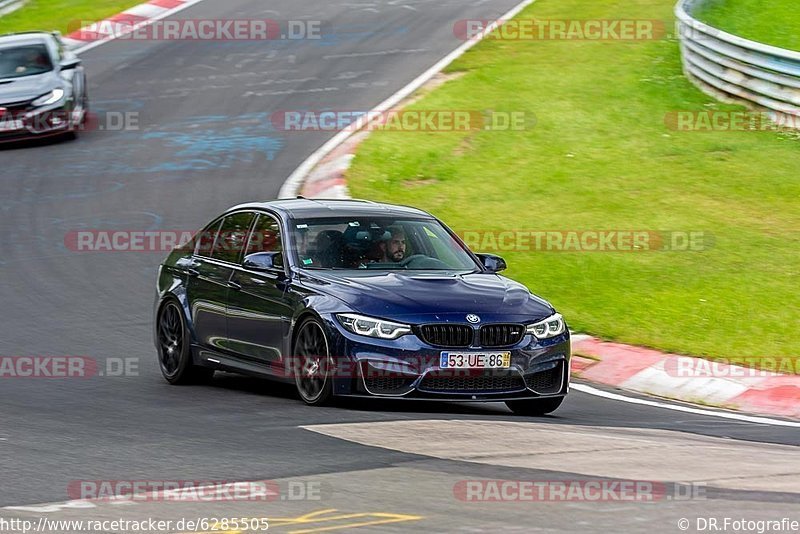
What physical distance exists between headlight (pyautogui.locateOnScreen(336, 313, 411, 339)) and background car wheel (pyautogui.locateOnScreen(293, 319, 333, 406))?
22cm

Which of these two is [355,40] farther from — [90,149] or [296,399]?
[296,399]

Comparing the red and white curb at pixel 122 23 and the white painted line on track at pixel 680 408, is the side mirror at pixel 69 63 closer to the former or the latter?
the red and white curb at pixel 122 23

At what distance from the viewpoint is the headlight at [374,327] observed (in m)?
9.97

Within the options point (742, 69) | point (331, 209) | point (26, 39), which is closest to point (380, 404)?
point (331, 209)

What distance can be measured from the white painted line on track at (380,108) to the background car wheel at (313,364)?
27.9 ft

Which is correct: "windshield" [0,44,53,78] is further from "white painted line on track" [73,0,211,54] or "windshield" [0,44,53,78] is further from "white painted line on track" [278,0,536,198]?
"white painted line on track" [73,0,211,54]

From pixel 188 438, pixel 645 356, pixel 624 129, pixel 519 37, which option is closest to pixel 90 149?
pixel 624 129

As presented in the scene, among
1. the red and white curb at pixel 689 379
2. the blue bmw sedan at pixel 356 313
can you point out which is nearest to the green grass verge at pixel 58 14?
the blue bmw sedan at pixel 356 313

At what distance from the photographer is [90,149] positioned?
2308 centimetres

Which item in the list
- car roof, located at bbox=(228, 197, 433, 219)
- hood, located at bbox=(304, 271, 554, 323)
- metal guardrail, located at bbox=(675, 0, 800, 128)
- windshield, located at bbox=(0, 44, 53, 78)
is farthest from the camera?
windshield, located at bbox=(0, 44, 53, 78)

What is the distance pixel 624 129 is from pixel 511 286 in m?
12.7

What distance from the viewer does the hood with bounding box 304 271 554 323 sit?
1005cm

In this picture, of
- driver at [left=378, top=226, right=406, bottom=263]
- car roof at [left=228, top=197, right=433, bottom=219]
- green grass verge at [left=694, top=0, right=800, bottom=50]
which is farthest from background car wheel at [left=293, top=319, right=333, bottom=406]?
green grass verge at [left=694, top=0, right=800, bottom=50]

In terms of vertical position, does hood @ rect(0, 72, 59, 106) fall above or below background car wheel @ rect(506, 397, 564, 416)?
below
